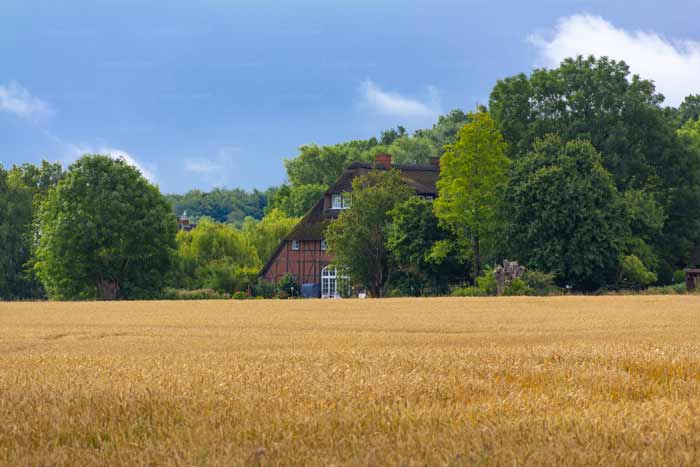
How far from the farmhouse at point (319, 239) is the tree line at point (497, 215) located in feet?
8.69

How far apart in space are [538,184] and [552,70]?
1678 centimetres

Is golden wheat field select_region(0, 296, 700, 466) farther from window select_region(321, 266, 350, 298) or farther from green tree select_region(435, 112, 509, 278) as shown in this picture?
window select_region(321, 266, 350, 298)

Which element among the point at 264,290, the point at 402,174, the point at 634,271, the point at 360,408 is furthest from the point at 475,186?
the point at 360,408

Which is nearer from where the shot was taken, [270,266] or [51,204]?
[51,204]

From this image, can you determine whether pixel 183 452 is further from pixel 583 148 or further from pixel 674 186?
pixel 674 186

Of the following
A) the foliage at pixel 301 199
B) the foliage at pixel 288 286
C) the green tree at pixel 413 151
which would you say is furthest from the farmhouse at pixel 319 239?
the green tree at pixel 413 151

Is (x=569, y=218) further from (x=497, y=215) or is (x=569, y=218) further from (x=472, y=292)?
(x=472, y=292)

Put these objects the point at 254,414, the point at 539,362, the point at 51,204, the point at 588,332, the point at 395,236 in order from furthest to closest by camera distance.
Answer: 1. the point at 51,204
2. the point at 395,236
3. the point at 588,332
4. the point at 539,362
5. the point at 254,414

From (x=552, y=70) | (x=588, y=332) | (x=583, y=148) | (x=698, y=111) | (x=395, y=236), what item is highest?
(x=698, y=111)

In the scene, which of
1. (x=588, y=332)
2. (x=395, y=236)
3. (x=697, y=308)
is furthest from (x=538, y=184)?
(x=588, y=332)

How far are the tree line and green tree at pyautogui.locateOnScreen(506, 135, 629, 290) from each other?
96mm

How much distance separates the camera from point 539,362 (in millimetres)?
9578

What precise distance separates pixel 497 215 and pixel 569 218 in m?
5.22

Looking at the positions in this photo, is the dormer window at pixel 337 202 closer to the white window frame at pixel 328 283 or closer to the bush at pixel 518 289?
the white window frame at pixel 328 283
